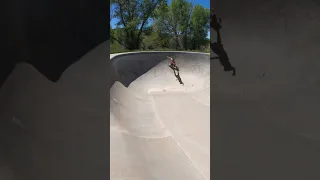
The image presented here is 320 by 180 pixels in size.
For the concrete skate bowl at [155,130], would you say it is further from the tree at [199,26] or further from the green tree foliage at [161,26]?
the tree at [199,26]

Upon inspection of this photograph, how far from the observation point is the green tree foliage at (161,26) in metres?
21.4

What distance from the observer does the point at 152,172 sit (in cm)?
319

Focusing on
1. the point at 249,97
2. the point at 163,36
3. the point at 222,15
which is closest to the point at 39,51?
the point at 222,15

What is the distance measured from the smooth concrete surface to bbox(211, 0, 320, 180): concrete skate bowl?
35.6 inches

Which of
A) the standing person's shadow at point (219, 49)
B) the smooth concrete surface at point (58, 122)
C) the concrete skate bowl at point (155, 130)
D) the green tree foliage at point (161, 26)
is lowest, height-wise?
the concrete skate bowl at point (155, 130)

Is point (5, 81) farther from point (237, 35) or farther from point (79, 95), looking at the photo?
point (237, 35)

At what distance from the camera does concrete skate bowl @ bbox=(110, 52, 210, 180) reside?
3.27 metres

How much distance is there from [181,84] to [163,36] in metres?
16.8

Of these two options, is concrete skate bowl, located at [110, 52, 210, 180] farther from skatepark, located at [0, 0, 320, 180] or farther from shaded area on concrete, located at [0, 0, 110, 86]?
shaded area on concrete, located at [0, 0, 110, 86]

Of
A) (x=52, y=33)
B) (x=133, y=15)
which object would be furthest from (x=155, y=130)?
(x=133, y=15)

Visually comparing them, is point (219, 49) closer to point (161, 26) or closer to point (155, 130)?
point (155, 130)

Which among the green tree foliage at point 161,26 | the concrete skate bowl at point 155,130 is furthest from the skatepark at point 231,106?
the green tree foliage at point 161,26

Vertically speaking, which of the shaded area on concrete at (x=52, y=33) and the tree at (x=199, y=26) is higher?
the tree at (x=199, y=26)

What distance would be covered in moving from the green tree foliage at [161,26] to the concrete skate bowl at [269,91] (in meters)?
19.2
